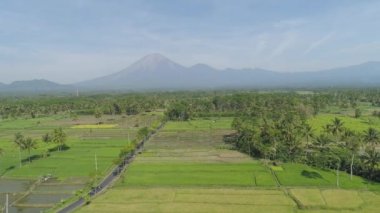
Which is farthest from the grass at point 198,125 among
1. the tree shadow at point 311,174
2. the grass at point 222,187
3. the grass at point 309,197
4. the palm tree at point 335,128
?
the grass at point 309,197

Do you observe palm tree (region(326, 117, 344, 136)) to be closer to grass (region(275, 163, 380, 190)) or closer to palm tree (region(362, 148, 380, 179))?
grass (region(275, 163, 380, 190))

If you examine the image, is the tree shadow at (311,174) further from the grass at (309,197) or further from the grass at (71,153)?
the grass at (71,153)

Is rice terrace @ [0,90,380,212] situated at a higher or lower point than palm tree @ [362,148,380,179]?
lower

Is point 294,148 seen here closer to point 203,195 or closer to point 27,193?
point 203,195

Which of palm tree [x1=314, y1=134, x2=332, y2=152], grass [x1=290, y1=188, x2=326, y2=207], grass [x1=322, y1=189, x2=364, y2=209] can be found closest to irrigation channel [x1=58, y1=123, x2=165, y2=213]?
grass [x1=290, y1=188, x2=326, y2=207]

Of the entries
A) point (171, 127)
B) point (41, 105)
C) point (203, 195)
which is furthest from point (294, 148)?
point (41, 105)

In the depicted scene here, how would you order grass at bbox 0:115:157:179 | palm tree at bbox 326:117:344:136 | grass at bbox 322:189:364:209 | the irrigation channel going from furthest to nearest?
palm tree at bbox 326:117:344:136 → grass at bbox 0:115:157:179 → the irrigation channel → grass at bbox 322:189:364:209

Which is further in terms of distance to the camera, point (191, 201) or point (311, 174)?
point (311, 174)

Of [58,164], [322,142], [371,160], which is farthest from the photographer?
[322,142]

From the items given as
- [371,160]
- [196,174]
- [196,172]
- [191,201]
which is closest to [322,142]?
[371,160]

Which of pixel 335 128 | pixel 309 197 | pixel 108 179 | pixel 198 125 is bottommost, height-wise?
pixel 309 197

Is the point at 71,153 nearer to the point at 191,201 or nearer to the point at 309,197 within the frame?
the point at 191,201
